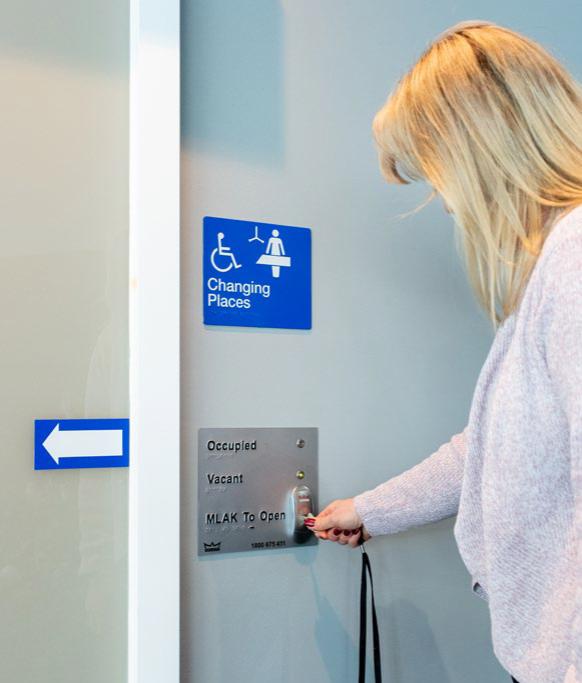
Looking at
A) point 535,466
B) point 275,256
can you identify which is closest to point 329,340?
point 275,256

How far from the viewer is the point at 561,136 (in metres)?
0.87

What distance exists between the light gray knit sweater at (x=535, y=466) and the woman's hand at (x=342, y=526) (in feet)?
1.13

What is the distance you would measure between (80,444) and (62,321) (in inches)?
7.2

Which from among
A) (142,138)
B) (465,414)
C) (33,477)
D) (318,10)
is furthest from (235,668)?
(318,10)

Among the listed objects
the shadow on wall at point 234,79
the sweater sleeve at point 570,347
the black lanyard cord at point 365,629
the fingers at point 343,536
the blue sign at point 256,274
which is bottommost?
the black lanyard cord at point 365,629

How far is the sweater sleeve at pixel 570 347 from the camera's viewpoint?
0.71 metres

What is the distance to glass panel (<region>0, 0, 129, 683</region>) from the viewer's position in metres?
1.10

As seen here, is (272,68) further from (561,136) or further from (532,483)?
(532,483)

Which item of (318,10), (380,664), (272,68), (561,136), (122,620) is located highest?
(318,10)

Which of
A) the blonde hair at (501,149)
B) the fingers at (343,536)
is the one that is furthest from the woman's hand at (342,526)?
the blonde hair at (501,149)

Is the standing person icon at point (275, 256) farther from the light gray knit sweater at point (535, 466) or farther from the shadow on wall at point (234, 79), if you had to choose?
the light gray knit sweater at point (535, 466)

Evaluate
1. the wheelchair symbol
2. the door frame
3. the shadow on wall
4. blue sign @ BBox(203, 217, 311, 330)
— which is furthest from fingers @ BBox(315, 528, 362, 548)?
the shadow on wall

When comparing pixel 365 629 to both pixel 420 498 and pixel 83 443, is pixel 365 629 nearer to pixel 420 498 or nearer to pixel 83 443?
pixel 420 498

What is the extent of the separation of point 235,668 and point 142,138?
826 mm
